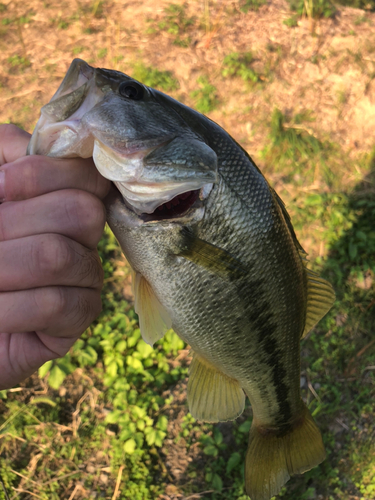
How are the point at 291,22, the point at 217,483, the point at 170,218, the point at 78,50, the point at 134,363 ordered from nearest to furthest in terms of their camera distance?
the point at 170,218
the point at 217,483
the point at 134,363
the point at 78,50
the point at 291,22

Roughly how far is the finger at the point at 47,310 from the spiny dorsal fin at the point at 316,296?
0.92 meters

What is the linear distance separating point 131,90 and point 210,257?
0.61 meters

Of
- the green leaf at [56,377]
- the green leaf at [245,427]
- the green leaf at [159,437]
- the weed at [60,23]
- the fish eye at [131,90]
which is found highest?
the fish eye at [131,90]

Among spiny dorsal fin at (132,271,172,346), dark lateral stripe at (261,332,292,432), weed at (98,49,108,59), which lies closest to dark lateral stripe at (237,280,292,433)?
dark lateral stripe at (261,332,292,432)

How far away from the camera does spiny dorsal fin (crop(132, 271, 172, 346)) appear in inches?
55.3

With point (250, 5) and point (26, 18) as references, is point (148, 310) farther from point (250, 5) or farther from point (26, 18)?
point (250, 5)

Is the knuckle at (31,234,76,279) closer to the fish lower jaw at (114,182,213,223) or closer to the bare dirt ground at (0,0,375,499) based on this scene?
the fish lower jaw at (114,182,213,223)

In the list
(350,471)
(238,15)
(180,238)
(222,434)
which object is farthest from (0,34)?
(350,471)

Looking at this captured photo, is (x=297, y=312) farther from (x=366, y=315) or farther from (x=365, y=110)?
(x=365, y=110)

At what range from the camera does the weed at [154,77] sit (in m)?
4.13

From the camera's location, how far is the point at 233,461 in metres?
2.44

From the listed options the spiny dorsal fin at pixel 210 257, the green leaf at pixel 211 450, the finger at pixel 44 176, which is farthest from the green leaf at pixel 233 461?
the finger at pixel 44 176

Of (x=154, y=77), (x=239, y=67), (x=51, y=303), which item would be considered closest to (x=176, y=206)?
(x=51, y=303)

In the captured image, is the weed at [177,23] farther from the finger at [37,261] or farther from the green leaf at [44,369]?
the finger at [37,261]
